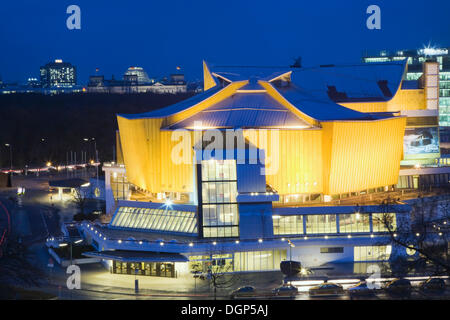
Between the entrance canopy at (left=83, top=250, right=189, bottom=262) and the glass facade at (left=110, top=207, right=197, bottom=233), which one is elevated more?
the glass facade at (left=110, top=207, right=197, bottom=233)

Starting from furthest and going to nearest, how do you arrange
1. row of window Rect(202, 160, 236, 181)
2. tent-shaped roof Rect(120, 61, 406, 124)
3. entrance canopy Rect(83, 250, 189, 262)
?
tent-shaped roof Rect(120, 61, 406, 124) → row of window Rect(202, 160, 236, 181) → entrance canopy Rect(83, 250, 189, 262)

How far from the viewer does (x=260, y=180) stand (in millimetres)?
Answer: 45562

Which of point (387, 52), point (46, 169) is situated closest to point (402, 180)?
point (46, 169)

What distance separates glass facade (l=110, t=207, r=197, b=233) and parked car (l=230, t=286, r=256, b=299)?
1013 centimetres

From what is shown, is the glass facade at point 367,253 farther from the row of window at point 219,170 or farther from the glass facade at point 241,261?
the row of window at point 219,170

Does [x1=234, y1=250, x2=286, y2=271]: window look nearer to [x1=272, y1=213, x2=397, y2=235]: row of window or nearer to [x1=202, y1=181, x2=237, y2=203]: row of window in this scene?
[x1=272, y1=213, x2=397, y2=235]: row of window

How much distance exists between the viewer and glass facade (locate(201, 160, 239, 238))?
44375mm

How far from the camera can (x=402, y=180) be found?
5716 centimetres

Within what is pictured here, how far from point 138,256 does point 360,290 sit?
14.6 metres

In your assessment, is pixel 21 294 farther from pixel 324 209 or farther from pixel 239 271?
pixel 324 209

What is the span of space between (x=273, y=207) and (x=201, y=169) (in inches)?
228

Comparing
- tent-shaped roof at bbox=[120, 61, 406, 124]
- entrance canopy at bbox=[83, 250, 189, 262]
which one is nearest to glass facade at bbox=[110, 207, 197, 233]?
entrance canopy at bbox=[83, 250, 189, 262]

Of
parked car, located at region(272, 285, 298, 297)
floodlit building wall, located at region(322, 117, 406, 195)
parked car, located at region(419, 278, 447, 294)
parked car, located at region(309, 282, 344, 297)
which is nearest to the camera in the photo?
parked car, located at region(419, 278, 447, 294)

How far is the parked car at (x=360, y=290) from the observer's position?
108 ft
